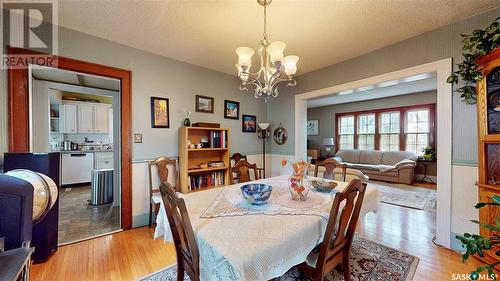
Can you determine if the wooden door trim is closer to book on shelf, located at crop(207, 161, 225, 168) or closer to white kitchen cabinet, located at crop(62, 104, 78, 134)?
book on shelf, located at crop(207, 161, 225, 168)

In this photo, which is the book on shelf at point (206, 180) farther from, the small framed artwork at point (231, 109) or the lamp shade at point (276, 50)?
the lamp shade at point (276, 50)

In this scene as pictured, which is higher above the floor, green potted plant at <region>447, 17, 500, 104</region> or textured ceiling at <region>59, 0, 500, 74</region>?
textured ceiling at <region>59, 0, 500, 74</region>

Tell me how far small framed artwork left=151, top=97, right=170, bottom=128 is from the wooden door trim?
29 cm

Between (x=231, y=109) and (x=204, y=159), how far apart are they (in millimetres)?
1060

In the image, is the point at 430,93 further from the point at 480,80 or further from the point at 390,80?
the point at 480,80

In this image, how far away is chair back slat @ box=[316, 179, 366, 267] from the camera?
3.65 feet

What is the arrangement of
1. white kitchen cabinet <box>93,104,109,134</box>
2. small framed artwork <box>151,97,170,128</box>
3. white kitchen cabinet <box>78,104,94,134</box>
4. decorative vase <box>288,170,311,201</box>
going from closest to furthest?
1. decorative vase <box>288,170,311,201</box>
2. small framed artwork <box>151,97,170,128</box>
3. white kitchen cabinet <box>78,104,94,134</box>
4. white kitchen cabinet <box>93,104,109,134</box>

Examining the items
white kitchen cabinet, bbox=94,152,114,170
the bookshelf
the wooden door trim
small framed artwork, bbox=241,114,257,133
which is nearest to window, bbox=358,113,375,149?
small framed artwork, bbox=241,114,257,133

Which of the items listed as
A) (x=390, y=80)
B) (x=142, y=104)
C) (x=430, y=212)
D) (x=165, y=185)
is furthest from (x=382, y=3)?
(x=430, y=212)

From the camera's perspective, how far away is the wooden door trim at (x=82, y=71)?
196cm

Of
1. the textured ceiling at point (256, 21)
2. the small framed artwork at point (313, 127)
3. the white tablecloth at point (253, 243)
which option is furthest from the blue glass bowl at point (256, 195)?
the small framed artwork at point (313, 127)

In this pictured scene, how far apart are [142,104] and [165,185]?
6.79 ft

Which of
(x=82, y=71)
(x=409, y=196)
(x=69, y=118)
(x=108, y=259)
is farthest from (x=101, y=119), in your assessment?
(x=409, y=196)

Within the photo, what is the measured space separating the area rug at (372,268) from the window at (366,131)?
534cm
